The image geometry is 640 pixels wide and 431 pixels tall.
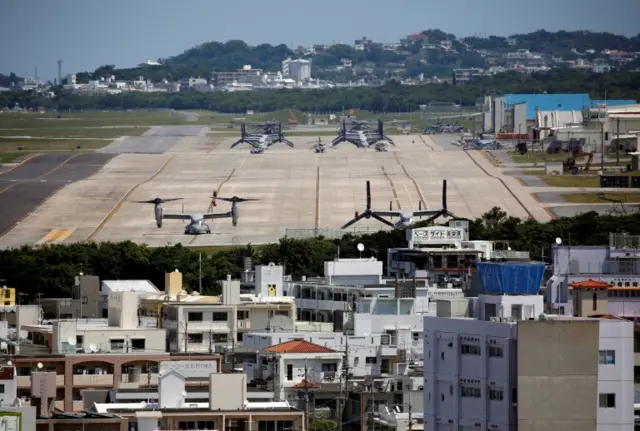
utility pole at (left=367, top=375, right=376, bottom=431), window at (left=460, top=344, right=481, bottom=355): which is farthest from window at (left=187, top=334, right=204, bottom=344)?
window at (left=460, top=344, right=481, bottom=355)

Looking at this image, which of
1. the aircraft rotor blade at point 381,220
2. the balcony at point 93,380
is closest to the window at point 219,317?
the balcony at point 93,380

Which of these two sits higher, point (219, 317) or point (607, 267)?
point (607, 267)

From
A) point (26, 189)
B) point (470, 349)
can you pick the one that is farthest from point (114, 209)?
point (470, 349)

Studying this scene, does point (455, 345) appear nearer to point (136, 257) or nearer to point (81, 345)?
point (81, 345)

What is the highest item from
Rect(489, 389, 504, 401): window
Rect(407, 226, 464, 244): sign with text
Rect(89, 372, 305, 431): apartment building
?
Rect(489, 389, 504, 401): window

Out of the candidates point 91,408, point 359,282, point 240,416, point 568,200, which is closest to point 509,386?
point 240,416

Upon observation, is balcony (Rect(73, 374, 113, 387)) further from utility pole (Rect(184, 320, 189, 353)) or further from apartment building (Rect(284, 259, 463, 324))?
apartment building (Rect(284, 259, 463, 324))

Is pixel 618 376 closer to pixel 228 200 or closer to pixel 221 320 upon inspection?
pixel 221 320
